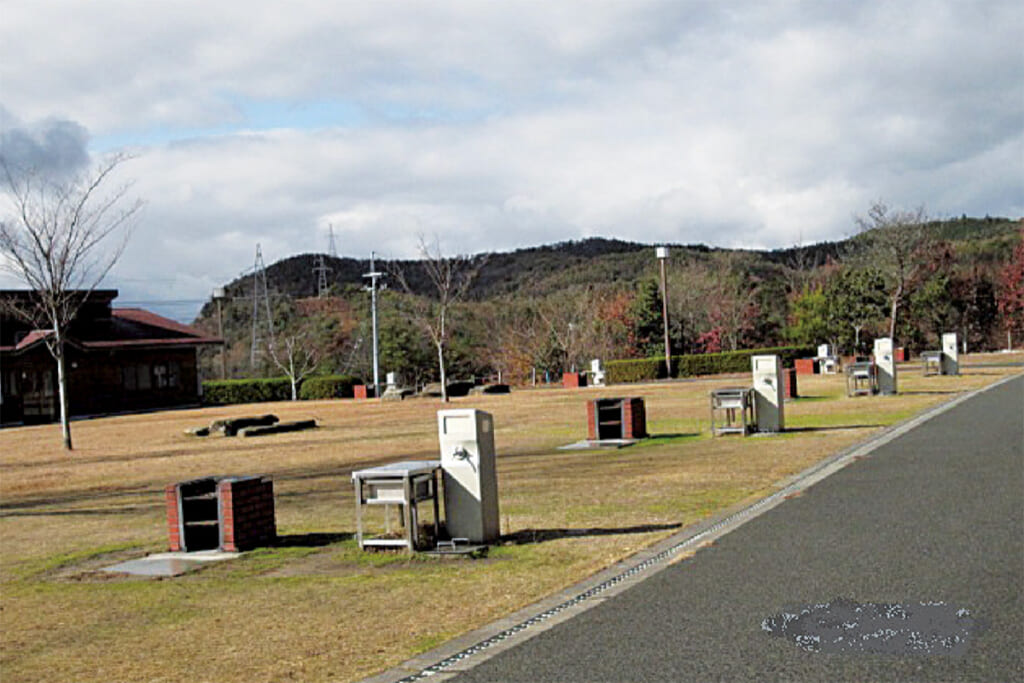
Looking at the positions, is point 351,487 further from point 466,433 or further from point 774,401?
point 774,401

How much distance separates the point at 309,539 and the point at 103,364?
3939cm

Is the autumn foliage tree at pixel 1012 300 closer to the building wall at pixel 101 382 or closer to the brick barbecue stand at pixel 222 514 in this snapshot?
the building wall at pixel 101 382

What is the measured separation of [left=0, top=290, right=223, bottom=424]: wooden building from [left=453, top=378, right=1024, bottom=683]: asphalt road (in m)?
37.4

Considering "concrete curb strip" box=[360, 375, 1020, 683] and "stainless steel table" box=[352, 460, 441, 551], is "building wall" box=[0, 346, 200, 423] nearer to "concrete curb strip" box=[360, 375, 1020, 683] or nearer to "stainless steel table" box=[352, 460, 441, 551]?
"stainless steel table" box=[352, 460, 441, 551]

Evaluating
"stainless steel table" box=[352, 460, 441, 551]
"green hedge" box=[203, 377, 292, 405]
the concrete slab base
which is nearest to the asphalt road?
"stainless steel table" box=[352, 460, 441, 551]

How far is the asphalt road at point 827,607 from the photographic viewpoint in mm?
5000

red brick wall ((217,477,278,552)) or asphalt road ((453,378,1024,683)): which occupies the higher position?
red brick wall ((217,477,278,552))

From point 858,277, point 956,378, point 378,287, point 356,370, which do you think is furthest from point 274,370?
point 956,378

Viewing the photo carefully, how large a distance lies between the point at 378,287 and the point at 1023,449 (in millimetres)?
37969

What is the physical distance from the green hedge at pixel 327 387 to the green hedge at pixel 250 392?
1120mm

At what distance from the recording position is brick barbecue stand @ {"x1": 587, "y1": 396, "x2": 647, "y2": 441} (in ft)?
58.0

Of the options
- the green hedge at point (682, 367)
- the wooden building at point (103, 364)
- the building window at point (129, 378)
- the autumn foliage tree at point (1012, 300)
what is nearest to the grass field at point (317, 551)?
the wooden building at point (103, 364)

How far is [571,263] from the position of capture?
95.4 m

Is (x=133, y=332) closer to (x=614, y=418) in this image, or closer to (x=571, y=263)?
(x=614, y=418)
